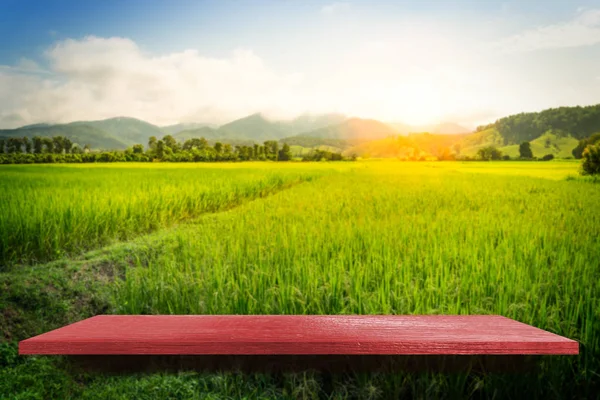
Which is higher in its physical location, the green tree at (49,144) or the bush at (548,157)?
the green tree at (49,144)

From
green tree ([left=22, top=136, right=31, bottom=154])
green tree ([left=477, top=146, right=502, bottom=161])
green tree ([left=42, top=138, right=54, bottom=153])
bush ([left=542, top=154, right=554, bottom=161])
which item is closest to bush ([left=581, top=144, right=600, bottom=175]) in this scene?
bush ([left=542, top=154, right=554, bottom=161])

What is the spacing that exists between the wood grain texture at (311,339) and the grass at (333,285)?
11.0 inches

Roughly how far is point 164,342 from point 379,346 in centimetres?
88

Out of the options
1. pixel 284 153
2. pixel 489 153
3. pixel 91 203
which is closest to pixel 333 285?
pixel 91 203

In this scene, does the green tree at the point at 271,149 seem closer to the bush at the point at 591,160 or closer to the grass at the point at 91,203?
the grass at the point at 91,203

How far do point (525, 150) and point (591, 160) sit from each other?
114cm

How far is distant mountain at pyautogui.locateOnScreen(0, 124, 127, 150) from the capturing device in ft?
21.7

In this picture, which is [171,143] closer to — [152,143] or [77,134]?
[152,143]

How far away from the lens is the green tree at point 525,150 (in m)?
8.40

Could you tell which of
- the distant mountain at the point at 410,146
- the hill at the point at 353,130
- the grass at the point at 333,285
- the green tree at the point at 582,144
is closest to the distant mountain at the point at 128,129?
the grass at the point at 333,285

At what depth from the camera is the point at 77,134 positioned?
7.22m

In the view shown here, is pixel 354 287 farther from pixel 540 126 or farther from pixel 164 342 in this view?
pixel 540 126

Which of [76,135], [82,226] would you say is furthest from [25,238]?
[76,135]

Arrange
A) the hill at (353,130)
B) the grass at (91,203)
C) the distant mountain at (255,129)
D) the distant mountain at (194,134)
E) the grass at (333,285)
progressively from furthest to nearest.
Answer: the hill at (353,130) < the distant mountain at (255,129) < the distant mountain at (194,134) < the grass at (91,203) < the grass at (333,285)
